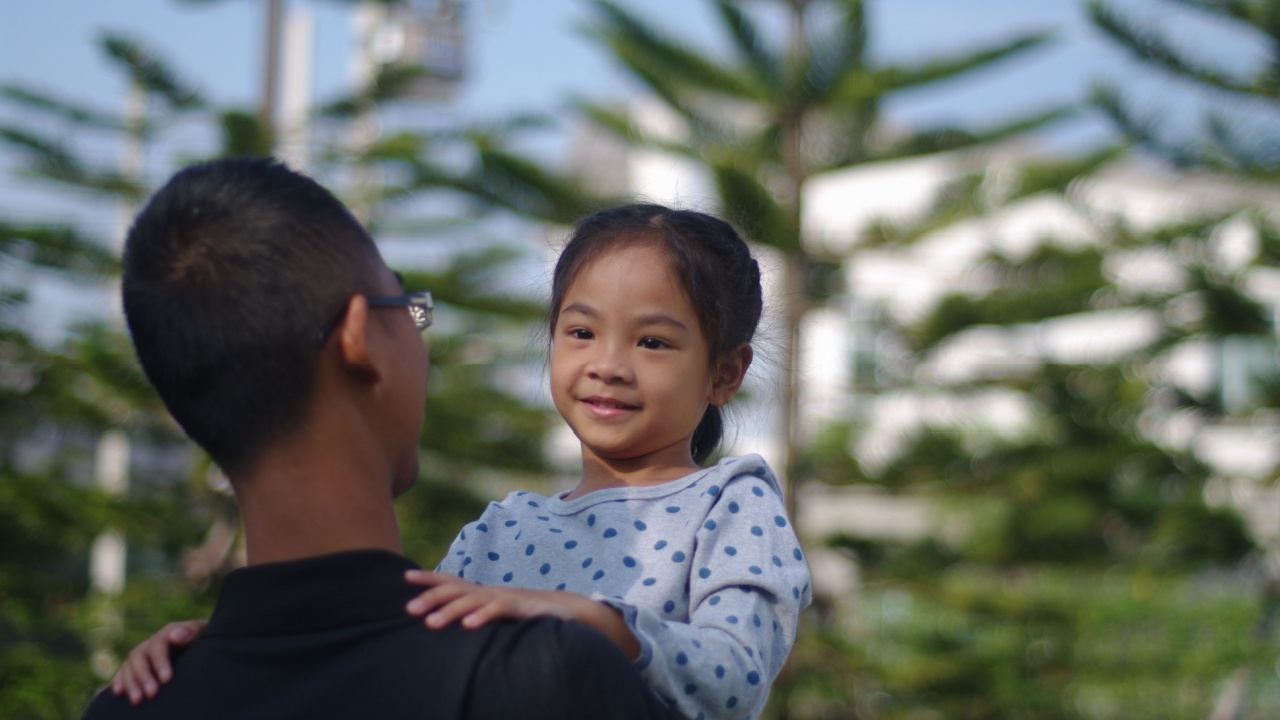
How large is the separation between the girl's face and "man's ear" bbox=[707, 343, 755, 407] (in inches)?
2.2

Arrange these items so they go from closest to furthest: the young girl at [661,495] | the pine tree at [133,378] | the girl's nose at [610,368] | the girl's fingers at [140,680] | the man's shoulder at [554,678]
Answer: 1. the man's shoulder at [554,678]
2. the girl's fingers at [140,680]
3. the young girl at [661,495]
4. the girl's nose at [610,368]
5. the pine tree at [133,378]

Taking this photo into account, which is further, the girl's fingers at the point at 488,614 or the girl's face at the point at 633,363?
the girl's face at the point at 633,363

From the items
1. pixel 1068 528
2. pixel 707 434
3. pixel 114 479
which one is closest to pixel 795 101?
pixel 1068 528

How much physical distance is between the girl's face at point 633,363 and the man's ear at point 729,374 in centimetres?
6

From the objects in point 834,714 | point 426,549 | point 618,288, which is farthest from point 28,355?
point 618,288

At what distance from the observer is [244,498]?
116 cm

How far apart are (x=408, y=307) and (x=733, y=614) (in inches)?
16.4

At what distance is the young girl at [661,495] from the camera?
1.27 meters

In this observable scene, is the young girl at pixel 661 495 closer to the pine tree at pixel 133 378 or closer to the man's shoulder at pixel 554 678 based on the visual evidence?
the man's shoulder at pixel 554 678

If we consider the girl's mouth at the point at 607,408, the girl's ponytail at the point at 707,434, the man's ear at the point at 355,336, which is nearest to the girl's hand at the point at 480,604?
the man's ear at the point at 355,336

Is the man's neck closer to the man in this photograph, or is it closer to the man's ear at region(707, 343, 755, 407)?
the man

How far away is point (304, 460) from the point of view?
1135 millimetres

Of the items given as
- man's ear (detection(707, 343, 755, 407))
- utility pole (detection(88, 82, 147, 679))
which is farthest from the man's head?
utility pole (detection(88, 82, 147, 679))

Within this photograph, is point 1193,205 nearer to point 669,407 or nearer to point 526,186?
point 526,186
